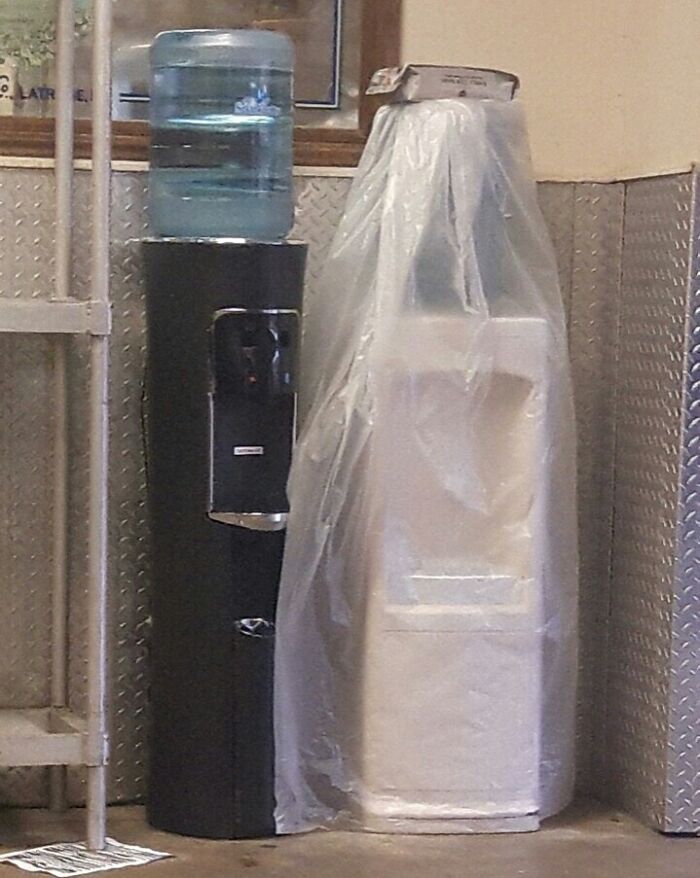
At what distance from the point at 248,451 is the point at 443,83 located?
0.65 meters

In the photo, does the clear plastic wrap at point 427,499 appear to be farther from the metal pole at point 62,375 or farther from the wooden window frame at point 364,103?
the metal pole at point 62,375

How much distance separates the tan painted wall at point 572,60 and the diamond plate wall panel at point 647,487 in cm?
13

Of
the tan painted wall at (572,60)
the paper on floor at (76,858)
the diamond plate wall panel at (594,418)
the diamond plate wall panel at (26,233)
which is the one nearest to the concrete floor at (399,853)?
the paper on floor at (76,858)

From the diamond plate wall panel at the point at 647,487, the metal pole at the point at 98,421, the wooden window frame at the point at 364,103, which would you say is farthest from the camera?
the wooden window frame at the point at 364,103

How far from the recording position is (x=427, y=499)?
2.41 metres

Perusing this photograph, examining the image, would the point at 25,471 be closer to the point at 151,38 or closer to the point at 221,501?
the point at 221,501

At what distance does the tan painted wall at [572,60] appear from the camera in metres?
2.64

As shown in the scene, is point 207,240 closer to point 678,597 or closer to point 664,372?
point 664,372

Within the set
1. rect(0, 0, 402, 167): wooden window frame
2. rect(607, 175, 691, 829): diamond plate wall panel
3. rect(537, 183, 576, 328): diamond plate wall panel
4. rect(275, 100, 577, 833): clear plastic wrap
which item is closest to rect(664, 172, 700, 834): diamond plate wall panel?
rect(607, 175, 691, 829): diamond plate wall panel

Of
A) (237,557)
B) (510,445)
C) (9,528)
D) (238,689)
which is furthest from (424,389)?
(9,528)

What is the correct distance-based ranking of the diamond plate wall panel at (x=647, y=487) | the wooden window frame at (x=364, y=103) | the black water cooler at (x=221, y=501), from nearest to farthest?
the black water cooler at (x=221, y=501) → the diamond plate wall panel at (x=647, y=487) → the wooden window frame at (x=364, y=103)

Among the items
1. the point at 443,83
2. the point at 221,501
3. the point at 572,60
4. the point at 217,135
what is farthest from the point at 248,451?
the point at 572,60

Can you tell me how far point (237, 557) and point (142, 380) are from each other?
38 centimetres

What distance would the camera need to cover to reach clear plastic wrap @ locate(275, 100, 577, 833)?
238 cm
